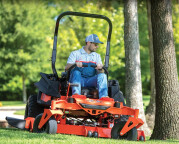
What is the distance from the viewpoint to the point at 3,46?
3128 cm

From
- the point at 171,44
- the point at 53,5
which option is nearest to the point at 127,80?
the point at 171,44

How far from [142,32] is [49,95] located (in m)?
24.6

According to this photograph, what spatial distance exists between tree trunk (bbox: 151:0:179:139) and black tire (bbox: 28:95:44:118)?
7.83 feet

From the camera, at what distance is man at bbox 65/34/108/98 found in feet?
25.0

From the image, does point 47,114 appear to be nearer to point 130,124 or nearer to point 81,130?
point 81,130

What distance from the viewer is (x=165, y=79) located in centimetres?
816

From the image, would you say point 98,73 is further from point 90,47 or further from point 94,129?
point 94,129

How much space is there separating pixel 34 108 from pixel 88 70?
5.01ft

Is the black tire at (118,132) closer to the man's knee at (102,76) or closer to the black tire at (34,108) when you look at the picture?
the man's knee at (102,76)

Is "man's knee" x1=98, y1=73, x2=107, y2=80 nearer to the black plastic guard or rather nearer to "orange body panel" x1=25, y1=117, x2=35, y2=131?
the black plastic guard

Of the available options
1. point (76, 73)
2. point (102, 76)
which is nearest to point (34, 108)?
point (76, 73)

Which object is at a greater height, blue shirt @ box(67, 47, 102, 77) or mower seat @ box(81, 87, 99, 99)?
blue shirt @ box(67, 47, 102, 77)

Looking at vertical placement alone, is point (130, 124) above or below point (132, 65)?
below

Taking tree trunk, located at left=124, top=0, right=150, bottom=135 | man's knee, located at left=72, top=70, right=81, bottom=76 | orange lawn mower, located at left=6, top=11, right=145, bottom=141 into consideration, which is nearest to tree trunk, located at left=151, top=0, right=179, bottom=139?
orange lawn mower, located at left=6, top=11, right=145, bottom=141
